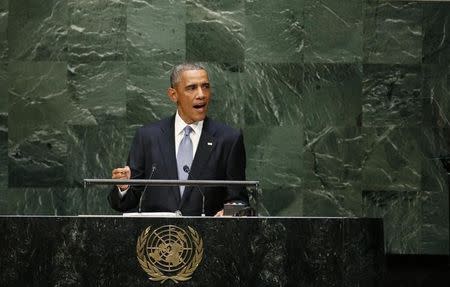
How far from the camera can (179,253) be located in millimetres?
5457

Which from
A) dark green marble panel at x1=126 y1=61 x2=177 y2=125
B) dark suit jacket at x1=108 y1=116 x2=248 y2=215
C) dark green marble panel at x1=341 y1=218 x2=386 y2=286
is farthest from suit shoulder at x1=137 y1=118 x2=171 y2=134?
dark green marble panel at x1=126 y1=61 x2=177 y2=125

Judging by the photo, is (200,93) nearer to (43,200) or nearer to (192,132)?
(192,132)

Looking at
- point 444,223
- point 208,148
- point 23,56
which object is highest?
point 23,56

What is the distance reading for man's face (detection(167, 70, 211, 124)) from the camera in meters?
6.78

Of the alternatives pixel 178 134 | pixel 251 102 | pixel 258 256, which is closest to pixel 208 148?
pixel 178 134

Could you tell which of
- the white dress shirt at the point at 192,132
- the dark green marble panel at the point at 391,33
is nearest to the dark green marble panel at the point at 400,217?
the dark green marble panel at the point at 391,33

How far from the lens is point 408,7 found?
9156 millimetres

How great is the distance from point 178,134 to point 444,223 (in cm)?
327

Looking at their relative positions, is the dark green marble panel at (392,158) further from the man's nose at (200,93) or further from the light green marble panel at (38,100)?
the man's nose at (200,93)

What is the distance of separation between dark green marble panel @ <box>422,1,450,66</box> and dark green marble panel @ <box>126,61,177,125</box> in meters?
2.13

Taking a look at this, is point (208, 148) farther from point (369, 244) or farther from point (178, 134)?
point (369, 244)

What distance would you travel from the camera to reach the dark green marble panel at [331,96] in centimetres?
912

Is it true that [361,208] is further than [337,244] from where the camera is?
Yes

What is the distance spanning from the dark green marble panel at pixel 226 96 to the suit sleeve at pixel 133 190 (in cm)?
231
